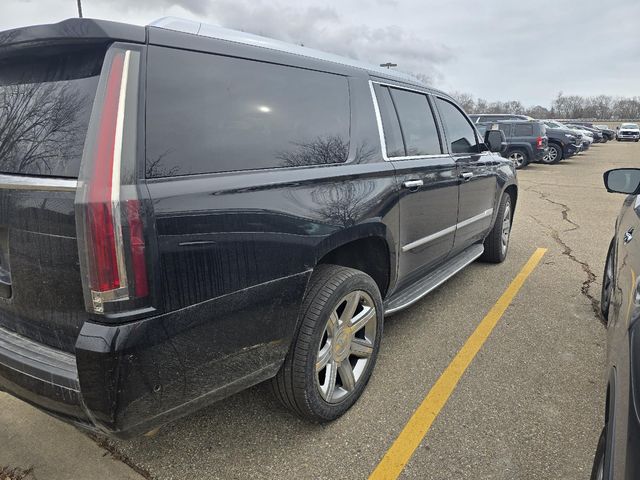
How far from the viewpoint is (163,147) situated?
1639mm

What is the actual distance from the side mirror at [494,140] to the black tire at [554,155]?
1650 centimetres

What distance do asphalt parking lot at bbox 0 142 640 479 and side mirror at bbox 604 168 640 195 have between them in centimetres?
122

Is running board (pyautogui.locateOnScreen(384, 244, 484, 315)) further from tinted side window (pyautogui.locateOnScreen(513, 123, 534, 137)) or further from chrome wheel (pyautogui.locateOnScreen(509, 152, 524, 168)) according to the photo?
tinted side window (pyautogui.locateOnScreen(513, 123, 534, 137))

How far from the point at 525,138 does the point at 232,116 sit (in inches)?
697

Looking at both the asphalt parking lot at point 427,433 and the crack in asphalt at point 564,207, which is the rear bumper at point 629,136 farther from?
the asphalt parking lot at point 427,433

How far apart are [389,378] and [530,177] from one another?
45.7ft

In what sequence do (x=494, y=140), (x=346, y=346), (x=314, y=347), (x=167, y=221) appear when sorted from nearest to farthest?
1. (x=167, y=221)
2. (x=314, y=347)
3. (x=346, y=346)
4. (x=494, y=140)

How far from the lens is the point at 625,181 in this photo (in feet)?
8.74

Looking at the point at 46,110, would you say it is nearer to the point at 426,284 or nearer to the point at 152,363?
the point at 152,363

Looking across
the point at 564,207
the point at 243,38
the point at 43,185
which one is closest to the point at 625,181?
the point at 243,38

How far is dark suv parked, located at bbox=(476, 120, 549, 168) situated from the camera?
17123 mm

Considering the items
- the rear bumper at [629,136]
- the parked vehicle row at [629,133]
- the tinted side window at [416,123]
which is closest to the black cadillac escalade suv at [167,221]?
the tinted side window at [416,123]

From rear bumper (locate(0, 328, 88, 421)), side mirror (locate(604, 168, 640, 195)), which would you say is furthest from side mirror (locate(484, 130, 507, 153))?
rear bumper (locate(0, 328, 88, 421))

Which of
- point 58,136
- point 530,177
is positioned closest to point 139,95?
point 58,136
